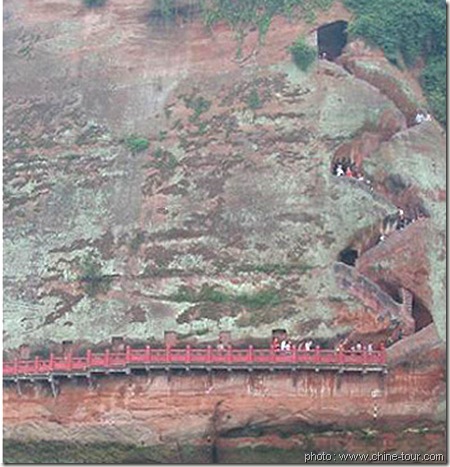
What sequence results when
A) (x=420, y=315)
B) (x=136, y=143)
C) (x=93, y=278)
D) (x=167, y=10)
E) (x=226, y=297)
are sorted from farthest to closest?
(x=167, y=10) < (x=136, y=143) < (x=93, y=278) < (x=226, y=297) < (x=420, y=315)

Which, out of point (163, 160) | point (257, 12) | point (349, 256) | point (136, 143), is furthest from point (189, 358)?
point (257, 12)

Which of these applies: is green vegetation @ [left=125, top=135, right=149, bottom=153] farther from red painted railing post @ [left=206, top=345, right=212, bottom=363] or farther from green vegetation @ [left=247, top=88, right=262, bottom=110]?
red painted railing post @ [left=206, top=345, right=212, bottom=363]

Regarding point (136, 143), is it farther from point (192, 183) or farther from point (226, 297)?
point (226, 297)

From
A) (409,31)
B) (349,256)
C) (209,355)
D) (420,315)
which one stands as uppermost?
Answer: (409,31)

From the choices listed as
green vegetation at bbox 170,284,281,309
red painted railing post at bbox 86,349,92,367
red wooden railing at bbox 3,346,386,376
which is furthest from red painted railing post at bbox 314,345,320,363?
red painted railing post at bbox 86,349,92,367

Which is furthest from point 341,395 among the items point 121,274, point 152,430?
point 121,274

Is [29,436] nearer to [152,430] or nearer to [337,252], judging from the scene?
[152,430]
